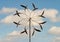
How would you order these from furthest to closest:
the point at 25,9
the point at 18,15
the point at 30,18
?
the point at 18,15, the point at 25,9, the point at 30,18

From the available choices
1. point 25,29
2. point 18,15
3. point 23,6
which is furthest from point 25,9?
point 25,29

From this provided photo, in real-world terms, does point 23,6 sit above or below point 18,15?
above

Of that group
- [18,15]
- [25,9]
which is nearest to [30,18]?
[25,9]

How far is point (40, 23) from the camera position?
29.2 ft

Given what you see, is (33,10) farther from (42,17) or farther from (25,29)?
(25,29)

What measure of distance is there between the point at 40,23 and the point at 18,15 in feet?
5.68

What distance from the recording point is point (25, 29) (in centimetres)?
848

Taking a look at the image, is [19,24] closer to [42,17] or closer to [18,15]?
[18,15]

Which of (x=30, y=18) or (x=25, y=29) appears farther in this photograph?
(x=25, y=29)

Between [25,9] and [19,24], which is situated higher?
[25,9]

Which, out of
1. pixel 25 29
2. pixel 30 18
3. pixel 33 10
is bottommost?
pixel 25 29

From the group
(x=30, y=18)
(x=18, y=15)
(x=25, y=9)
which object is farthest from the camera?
(x=18, y=15)

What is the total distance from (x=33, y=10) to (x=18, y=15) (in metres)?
1.16

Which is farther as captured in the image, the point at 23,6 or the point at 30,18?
the point at 23,6
